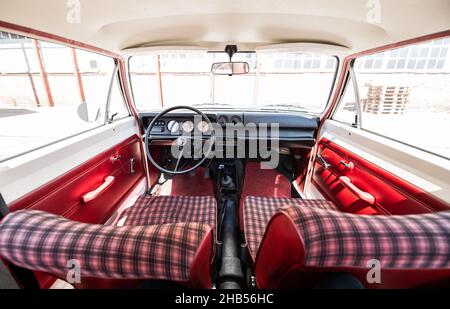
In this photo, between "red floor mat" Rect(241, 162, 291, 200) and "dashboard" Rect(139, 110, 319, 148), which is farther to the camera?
"red floor mat" Rect(241, 162, 291, 200)

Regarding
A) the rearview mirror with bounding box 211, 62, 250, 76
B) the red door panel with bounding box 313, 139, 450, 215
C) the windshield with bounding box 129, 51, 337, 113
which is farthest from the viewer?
the windshield with bounding box 129, 51, 337, 113

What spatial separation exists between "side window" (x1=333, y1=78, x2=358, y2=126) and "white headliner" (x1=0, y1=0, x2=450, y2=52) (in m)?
0.44

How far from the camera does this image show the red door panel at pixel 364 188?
3.40 ft

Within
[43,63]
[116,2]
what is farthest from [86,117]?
[43,63]

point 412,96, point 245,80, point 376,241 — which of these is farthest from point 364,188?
point 245,80

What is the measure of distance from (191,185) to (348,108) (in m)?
1.93

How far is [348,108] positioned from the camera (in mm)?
2059

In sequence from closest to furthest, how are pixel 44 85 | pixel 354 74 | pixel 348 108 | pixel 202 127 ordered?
pixel 354 74 < pixel 348 108 < pixel 202 127 < pixel 44 85

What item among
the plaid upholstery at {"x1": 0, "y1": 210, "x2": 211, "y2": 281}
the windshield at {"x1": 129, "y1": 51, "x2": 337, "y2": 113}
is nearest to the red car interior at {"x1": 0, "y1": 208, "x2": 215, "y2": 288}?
the plaid upholstery at {"x1": 0, "y1": 210, "x2": 211, "y2": 281}

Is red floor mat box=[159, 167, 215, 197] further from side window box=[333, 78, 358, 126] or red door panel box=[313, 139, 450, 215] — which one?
side window box=[333, 78, 358, 126]

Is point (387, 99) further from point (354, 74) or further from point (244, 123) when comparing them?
point (244, 123)

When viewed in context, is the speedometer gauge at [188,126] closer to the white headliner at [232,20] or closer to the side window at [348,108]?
the white headliner at [232,20]

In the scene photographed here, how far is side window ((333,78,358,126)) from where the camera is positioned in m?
1.92
